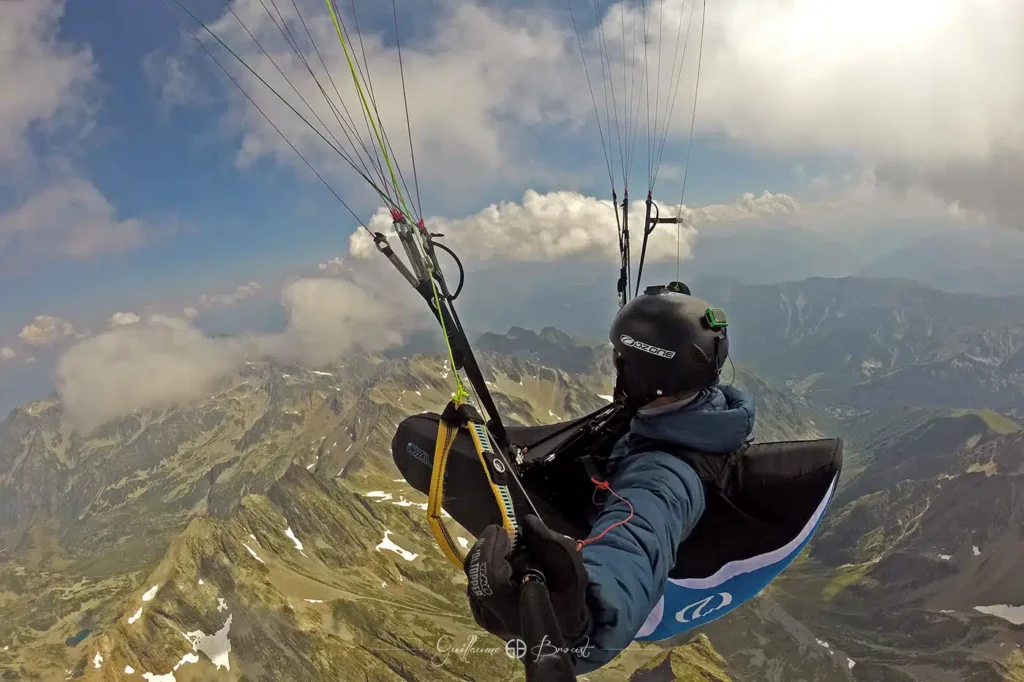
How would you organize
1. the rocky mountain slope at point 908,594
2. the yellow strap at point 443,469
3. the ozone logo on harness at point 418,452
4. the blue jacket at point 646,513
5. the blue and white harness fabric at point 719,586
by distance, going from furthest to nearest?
the rocky mountain slope at point 908,594 → the ozone logo on harness at point 418,452 → the blue and white harness fabric at point 719,586 → the yellow strap at point 443,469 → the blue jacket at point 646,513

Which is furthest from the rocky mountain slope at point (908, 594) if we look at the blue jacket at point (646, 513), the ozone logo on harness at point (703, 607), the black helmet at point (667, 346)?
the blue jacket at point (646, 513)

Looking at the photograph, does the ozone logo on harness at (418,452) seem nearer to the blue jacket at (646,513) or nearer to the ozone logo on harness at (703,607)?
the blue jacket at (646,513)

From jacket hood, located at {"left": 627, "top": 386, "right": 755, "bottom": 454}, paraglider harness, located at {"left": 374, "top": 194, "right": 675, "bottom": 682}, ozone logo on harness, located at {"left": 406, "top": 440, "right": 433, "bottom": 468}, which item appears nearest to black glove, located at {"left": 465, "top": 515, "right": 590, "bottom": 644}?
paraglider harness, located at {"left": 374, "top": 194, "right": 675, "bottom": 682}

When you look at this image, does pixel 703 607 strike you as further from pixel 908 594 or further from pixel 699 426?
pixel 908 594

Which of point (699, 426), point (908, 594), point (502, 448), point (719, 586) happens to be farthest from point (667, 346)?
point (908, 594)

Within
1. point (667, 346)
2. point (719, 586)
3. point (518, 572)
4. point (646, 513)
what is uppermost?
point (667, 346)

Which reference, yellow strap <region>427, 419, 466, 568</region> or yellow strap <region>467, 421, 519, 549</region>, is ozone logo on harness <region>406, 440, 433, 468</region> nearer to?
yellow strap <region>427, 419, 466, 568</region>
